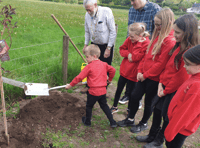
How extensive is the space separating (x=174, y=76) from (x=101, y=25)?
1.78 m

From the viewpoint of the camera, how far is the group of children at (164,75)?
147 centimetres

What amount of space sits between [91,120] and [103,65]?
110 cm

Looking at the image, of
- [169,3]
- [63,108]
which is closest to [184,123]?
[63,108]

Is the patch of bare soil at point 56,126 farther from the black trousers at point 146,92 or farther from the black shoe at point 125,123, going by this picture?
the black trousers at point 146,92

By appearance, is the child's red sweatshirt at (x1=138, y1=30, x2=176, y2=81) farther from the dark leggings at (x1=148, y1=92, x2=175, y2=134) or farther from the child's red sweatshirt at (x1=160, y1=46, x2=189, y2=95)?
the dark leggings at (x1=148, y1=92, x2=175, y2=134)

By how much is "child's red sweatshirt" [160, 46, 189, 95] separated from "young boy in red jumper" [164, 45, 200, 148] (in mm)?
249

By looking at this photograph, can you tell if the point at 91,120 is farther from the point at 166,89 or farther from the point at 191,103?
the point at 191,103

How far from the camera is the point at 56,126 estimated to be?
2.60 metres

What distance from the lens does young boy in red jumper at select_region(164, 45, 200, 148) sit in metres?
1.39

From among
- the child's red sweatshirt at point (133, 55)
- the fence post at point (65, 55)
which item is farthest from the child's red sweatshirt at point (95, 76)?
the fence post at point (65, 55)

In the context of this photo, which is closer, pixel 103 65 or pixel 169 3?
pixel 103 65

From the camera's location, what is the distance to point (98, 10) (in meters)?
3.02

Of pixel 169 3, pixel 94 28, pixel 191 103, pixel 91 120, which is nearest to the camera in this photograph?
pixel 191 103

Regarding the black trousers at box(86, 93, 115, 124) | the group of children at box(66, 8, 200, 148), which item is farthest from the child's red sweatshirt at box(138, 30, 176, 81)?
the black trousers at box(86, 93, 115, 124)
